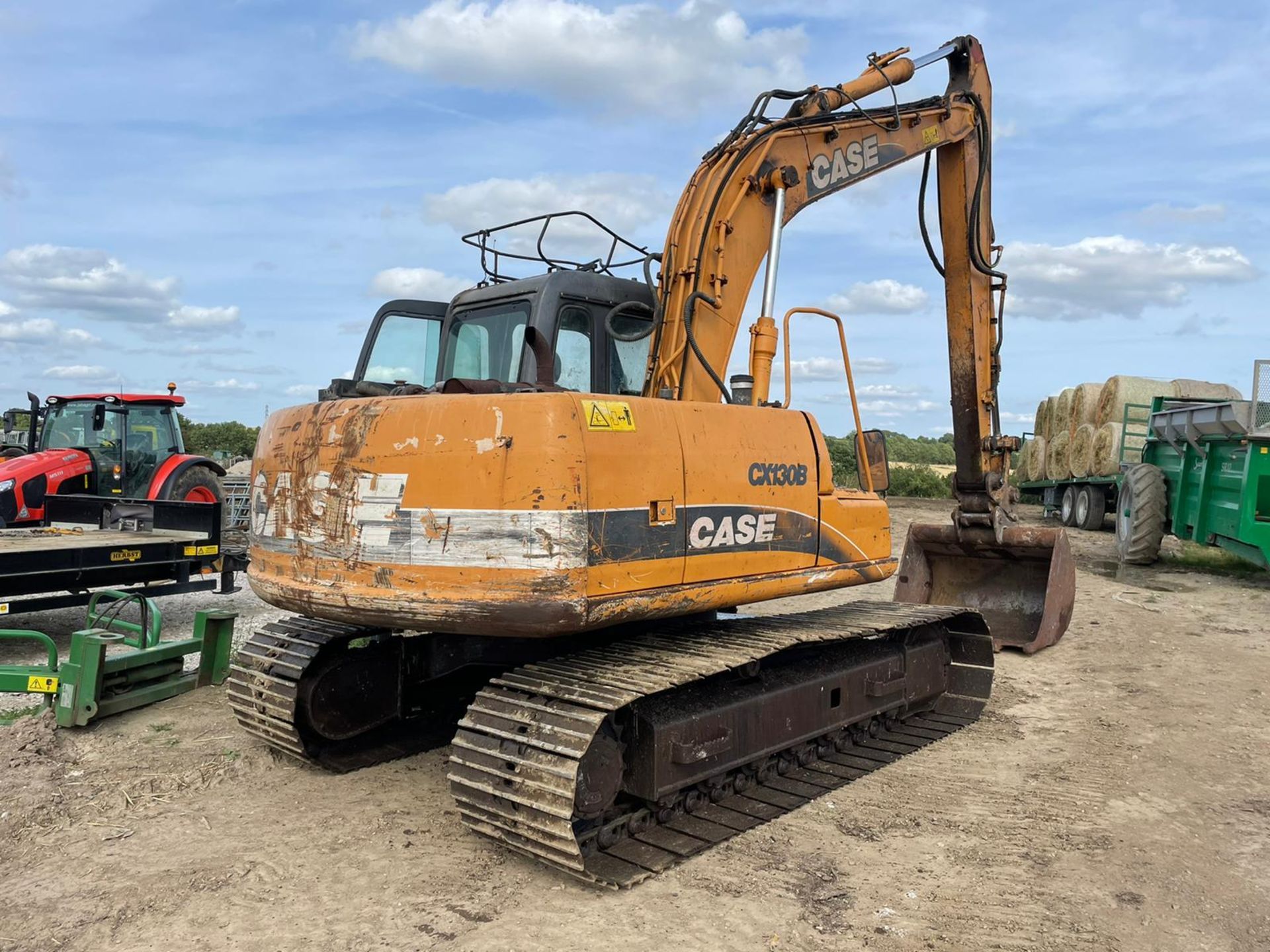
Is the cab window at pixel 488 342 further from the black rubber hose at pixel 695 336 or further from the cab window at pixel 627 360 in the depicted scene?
the black rubber hose at pixel 695 336

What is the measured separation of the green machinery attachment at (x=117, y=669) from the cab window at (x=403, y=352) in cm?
199

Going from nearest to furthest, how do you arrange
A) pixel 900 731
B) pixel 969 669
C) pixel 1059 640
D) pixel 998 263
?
1. pixel 900 731
2. pixel 969 669
3. pixel 998 263
4. pixel 1059 640

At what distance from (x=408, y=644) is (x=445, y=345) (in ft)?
5.37

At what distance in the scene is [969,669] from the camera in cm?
649

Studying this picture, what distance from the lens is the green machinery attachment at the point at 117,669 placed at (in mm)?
5379

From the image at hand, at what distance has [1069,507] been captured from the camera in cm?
1886

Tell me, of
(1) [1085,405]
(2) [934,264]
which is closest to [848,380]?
(2) [934,264]

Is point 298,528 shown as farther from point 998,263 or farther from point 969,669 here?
point 998,263

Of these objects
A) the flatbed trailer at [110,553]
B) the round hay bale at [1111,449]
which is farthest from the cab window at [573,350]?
the round hay bale at [1111,449]

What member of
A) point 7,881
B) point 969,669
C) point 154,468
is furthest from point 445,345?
point 154,468

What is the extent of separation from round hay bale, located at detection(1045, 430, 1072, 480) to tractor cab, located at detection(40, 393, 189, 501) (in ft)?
49.0

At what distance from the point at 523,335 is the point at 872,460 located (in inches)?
79.5

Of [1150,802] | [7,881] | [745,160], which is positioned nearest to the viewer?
[7,881]

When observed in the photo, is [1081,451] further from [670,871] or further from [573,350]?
[670,871]
